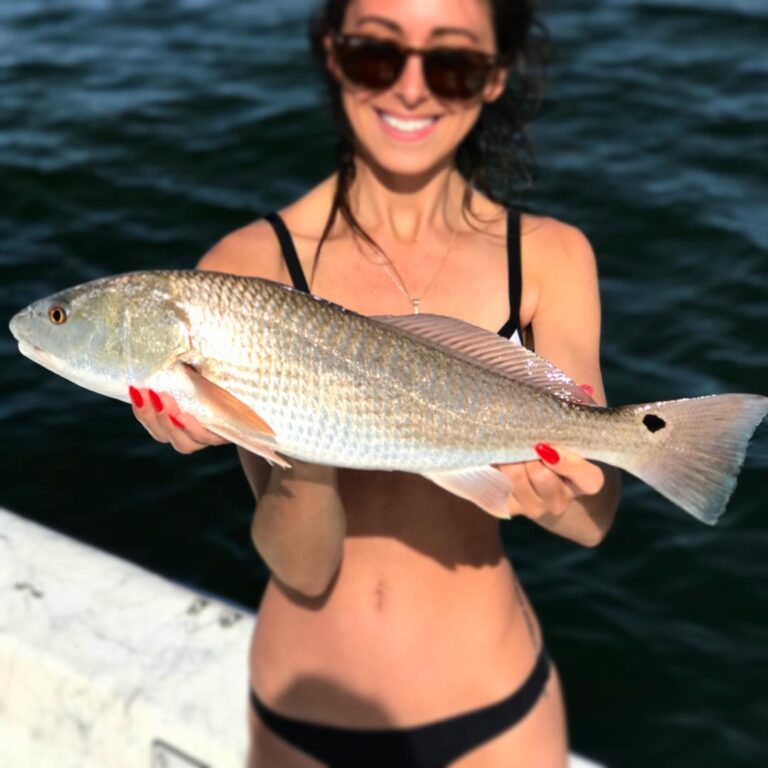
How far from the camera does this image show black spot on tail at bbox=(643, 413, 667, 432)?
123 inches

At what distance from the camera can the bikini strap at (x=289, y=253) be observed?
3662 mm

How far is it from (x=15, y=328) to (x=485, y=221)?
1.50 m

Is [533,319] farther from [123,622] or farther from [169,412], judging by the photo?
[123,622]

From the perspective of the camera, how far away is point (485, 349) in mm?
3238

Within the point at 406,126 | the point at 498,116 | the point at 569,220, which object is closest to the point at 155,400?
the point at 406,126

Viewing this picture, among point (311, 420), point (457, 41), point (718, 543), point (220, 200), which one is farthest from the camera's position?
point (220, 200)

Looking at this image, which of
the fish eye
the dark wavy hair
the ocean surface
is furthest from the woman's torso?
the ocean surface

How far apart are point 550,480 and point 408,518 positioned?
0.54 metres

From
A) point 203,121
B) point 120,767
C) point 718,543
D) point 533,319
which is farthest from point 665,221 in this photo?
point 120,767

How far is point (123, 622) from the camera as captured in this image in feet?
14.2

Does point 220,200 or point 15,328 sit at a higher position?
point 15,328

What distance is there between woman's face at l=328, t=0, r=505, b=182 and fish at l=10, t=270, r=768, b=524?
27.1 inches

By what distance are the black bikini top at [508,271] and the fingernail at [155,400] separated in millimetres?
708

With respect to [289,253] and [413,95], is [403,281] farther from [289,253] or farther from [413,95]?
[413,95]
